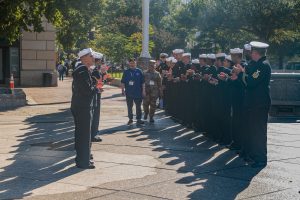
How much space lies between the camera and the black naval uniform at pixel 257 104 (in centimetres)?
1027

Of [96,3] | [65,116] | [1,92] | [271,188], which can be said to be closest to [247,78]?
[271,188]

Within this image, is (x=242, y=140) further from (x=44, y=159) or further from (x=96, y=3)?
(x=96, y=3)

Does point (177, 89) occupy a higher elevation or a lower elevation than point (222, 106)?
higher

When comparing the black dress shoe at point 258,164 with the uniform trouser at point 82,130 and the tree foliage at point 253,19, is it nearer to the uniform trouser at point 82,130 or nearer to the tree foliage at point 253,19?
the uniform trouser at point 82,130

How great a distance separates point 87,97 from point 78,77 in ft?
1.17

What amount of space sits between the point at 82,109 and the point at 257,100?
9.73 feet

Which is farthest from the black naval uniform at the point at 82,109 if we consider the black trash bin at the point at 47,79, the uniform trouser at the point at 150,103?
the black trash bin at the point at 47,79

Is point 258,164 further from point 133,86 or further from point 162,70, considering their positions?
point 162,70

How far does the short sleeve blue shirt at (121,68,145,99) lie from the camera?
1644cm

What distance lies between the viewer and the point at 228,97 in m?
12.3

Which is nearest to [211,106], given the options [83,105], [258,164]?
[258,164]

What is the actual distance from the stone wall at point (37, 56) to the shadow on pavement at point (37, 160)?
19.8 metres

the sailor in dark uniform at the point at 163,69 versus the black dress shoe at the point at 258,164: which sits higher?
the sailor in dark uniform at the point at 163,69

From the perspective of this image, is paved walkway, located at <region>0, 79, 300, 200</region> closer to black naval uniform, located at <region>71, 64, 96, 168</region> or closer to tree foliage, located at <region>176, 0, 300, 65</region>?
black naval uniform, located at <region>71, 64, 96, 168</region>
